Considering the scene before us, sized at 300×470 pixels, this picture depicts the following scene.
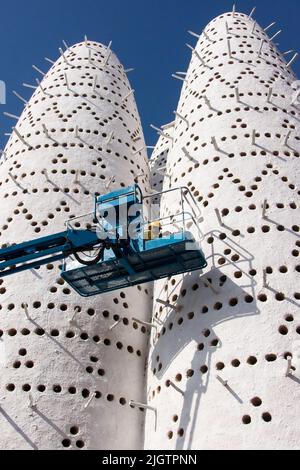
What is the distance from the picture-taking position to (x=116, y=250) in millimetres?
15336

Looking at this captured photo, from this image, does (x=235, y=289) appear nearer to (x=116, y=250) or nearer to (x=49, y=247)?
(x=116, y=250)

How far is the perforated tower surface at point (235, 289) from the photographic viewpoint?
1346 centimetres

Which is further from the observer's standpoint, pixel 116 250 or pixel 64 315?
pixel 64 315

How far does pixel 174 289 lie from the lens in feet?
56.9

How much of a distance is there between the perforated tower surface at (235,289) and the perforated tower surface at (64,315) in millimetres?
1061

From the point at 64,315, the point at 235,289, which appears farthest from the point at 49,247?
the point at 235,289

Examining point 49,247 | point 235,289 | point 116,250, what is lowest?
point 235,289

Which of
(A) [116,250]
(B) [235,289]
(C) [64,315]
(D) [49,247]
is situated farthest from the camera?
(C) [64,315]

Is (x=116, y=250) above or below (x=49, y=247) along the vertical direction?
below

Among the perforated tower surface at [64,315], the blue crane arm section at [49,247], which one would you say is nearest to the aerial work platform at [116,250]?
the blue crane arm section at [49,247]

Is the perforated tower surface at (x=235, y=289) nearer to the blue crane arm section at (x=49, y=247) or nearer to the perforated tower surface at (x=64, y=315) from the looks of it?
the perforated tower surface at (x=64, y=315)

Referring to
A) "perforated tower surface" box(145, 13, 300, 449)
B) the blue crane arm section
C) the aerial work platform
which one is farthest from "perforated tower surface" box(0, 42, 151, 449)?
the blue crane arm section

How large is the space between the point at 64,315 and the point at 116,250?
3163mm
